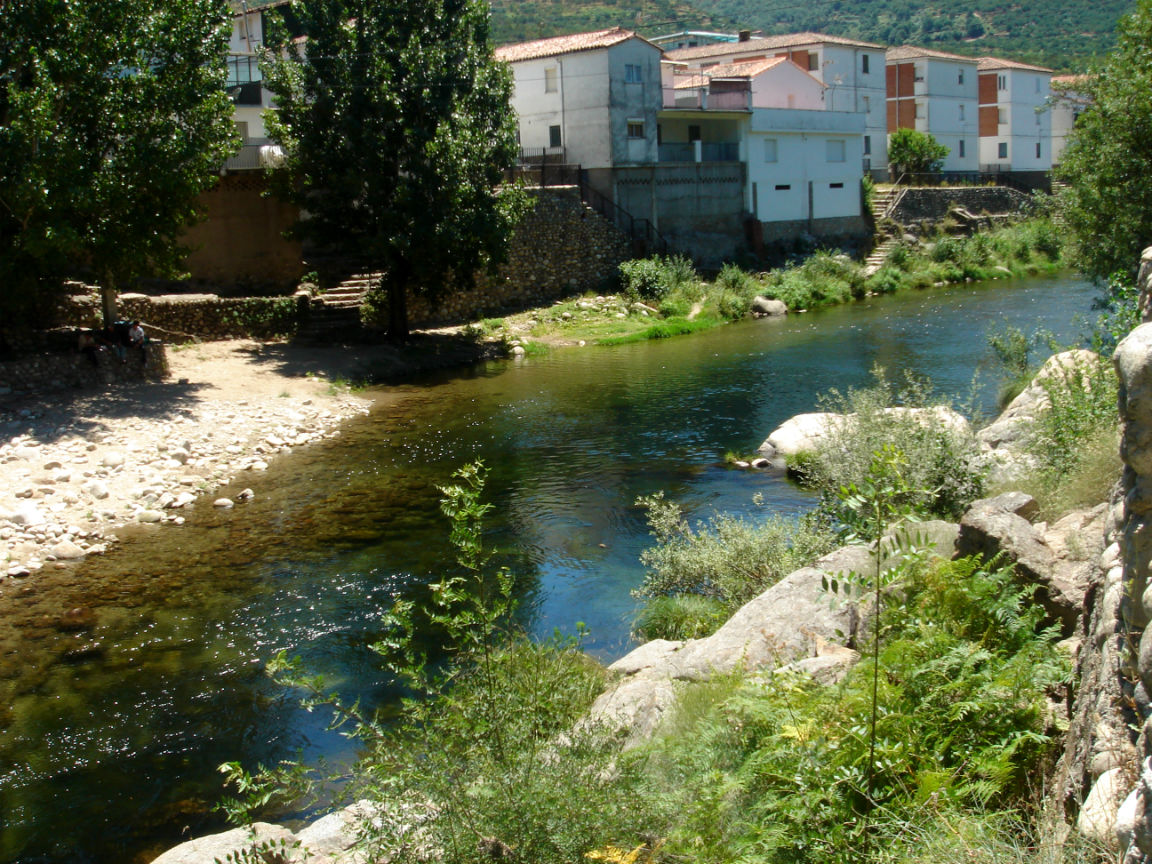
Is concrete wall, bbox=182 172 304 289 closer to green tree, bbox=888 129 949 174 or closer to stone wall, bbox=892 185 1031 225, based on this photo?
stone wall, bbox=892 185 1031 225

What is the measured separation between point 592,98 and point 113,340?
72.3 feet

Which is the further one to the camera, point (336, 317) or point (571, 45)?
point (571, 45)

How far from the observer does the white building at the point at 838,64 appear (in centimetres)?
5194

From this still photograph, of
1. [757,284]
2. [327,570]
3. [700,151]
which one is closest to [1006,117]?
[700,151]

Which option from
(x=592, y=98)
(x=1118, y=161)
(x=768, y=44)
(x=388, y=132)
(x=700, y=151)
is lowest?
(x=1118, y=161)

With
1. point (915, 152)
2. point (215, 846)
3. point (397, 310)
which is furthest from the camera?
point (915, 152)

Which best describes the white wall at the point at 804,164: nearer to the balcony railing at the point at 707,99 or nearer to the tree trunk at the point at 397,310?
the balcony railing at the point at 707,99

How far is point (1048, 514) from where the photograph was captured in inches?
336

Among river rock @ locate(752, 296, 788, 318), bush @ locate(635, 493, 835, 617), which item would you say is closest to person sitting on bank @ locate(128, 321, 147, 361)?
bush @ locate(635, 493, 835, 617)

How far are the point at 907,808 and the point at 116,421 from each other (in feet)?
51.2

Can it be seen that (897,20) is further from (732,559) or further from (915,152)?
(732,559)

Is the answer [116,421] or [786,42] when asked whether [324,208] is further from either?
[786,42]

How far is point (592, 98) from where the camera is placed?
3703 centimetres

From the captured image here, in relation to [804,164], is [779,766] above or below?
below
